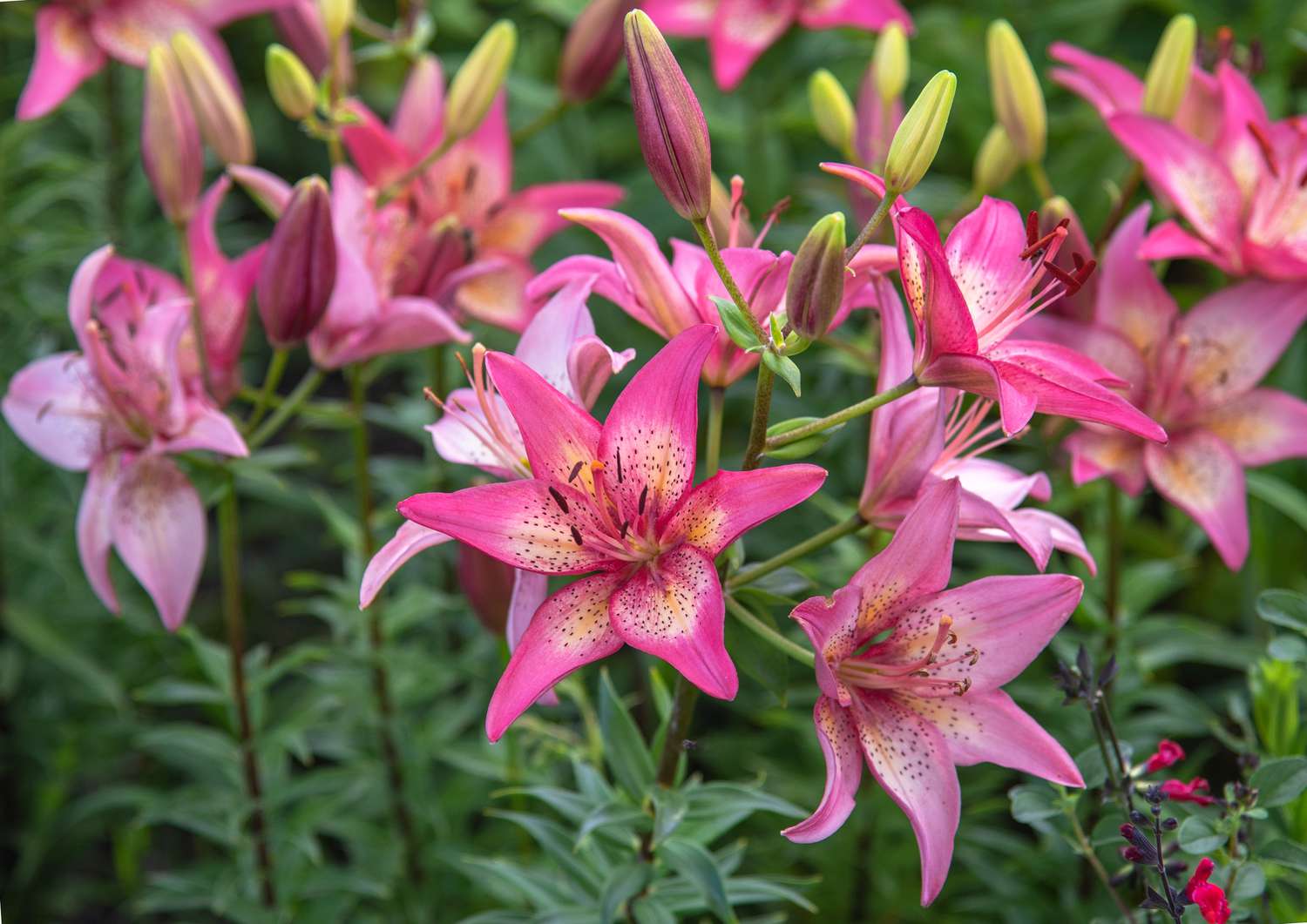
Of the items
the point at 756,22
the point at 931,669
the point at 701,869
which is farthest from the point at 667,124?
the point at 756,22

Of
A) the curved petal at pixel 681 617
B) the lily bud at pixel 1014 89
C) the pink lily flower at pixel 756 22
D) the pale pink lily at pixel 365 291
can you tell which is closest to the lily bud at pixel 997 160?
the lily bud at pixel 1014 89

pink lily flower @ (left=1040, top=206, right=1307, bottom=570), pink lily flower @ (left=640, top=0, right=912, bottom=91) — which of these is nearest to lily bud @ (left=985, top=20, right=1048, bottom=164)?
pink lily flower @ (left=1040, top=206, right=1307, bottom=570)

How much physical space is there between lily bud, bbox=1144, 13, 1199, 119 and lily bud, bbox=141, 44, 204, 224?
2.69ft

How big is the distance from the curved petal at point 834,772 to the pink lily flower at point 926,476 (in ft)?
0.40

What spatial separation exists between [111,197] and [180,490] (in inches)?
24.8

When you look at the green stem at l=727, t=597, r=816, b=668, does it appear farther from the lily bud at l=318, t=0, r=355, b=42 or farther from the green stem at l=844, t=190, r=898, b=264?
the lily bud at l=318, t=0, r=355, b=42

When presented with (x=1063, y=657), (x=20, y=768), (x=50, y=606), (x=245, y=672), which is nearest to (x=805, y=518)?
(x=1063, y=657)

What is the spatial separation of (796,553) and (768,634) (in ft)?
0.17

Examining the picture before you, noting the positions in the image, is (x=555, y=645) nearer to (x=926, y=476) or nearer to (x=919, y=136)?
(x=926, y=476)

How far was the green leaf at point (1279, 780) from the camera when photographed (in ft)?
2.55

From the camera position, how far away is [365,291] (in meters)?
→ 1.03

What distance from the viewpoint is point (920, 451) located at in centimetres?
77

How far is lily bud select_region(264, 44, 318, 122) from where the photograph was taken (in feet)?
3.50

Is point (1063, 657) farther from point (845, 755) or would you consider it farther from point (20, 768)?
point (20, 768)
